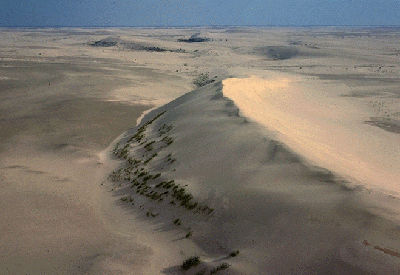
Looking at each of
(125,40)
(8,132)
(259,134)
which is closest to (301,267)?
(259,134)

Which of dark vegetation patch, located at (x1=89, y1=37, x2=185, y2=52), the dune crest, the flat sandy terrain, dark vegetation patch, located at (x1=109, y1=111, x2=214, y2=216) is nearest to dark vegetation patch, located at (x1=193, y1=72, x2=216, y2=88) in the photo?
the dune crest

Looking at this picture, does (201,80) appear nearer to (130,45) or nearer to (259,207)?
(259,207)

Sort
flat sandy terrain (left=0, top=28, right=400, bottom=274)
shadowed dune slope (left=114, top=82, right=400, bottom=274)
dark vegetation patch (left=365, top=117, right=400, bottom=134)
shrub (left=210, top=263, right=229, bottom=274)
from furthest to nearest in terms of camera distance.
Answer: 1. dark vegetation patch (left=365, top=117, right=400, bottom=134)
2. flat sandy terrain (left=0, top=28, right=400, bottom=274)
3. shrub (left=210, top=263, right=229, bottom=274)
4. shadowed dune slope (left=114, top=82, right=400, bottom=274)

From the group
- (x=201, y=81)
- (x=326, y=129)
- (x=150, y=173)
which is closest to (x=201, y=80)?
(x=201, y=81)

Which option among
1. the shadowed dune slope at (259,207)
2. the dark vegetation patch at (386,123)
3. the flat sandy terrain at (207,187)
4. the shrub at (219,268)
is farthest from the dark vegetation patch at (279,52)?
the shrub at (219,268)

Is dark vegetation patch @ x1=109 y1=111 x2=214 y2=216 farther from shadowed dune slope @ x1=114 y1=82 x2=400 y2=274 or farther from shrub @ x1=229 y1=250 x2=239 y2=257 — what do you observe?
shrub @ x1=229 y1=250 x2=239 y2=257

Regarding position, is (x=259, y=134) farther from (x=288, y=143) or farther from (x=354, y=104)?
(x=354, y=104)
